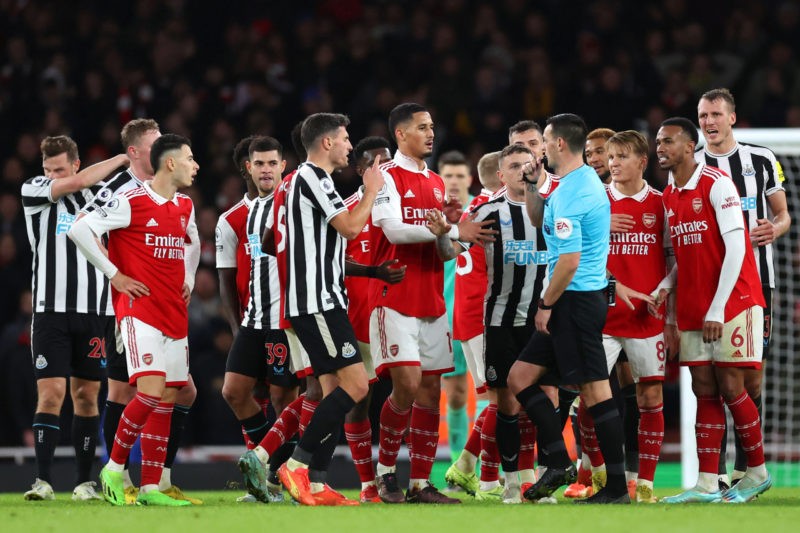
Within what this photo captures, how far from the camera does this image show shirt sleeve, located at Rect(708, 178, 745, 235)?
7.34 metres

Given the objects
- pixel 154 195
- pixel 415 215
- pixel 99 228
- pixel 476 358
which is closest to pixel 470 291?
pixel 476 358

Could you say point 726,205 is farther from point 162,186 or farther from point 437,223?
point 162,186

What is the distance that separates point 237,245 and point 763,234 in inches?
137

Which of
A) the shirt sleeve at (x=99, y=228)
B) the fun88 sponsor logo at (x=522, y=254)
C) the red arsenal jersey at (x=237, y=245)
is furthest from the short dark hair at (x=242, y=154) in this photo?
the fun88 sponsor logo at (x=522, y=254)

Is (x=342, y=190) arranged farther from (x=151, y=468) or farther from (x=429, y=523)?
(x=429, y=523)

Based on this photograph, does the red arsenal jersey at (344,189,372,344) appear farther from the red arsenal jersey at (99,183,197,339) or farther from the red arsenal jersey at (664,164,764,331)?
the red arsenal jersey at (664,164,764,331)

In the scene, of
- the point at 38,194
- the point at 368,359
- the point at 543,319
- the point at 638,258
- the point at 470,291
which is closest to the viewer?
the point at 543,319

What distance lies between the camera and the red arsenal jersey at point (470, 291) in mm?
8750

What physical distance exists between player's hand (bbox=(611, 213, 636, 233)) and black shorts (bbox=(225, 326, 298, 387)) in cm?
225

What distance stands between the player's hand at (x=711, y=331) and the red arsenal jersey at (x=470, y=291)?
1806 mm

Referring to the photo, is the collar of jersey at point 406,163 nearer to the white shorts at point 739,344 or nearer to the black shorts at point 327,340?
the black shorts at point 327,340

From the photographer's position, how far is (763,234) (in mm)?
7914

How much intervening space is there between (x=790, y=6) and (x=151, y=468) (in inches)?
438

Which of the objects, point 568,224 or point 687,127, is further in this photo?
point 687,127
